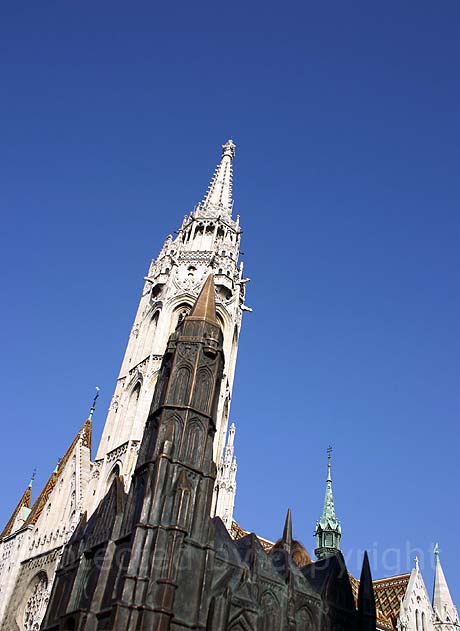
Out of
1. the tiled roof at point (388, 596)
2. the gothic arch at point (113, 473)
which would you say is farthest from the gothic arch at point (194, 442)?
the tiled roof at point (388, 596)

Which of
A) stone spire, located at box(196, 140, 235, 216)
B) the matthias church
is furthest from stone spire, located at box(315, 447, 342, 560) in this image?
stone spire, located at box(196, 140, 235, 216)

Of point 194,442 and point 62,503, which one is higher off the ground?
point 62,503

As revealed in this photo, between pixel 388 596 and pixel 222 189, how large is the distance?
102ft

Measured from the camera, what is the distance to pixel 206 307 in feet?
75.4

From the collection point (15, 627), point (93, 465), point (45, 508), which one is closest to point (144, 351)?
point (93, 465)

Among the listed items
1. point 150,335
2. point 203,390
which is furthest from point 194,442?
point 150,335

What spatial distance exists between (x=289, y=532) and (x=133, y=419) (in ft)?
41.4

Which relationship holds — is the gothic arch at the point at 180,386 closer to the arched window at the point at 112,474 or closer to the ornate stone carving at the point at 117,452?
the ornate stone carving at the point at 117,452

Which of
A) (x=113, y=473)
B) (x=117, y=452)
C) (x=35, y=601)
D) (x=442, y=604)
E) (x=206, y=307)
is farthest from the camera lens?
(x=442, y=604)

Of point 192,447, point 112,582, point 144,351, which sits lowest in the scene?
point 112,582

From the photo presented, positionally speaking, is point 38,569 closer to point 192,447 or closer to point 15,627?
point 15,627

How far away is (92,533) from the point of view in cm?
1989

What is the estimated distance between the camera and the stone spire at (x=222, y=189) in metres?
47.6

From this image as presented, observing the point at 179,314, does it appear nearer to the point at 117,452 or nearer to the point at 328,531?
the point at 117,452
